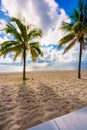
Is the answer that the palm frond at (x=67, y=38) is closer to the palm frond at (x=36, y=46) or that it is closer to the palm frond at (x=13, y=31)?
the palm frond at (x=36, y=46)

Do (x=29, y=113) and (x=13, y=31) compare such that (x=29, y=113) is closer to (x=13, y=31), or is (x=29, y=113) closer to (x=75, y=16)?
(x=13, y=31)

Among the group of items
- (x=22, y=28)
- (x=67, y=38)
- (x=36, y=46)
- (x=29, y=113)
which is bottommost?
(x=29, y=113)

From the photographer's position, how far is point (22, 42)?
461 inches

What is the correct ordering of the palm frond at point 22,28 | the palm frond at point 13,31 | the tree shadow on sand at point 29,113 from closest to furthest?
the tree shadow on sand at point 29,113 < the palm frond at point 13,31 < the palm frond at point 22,28

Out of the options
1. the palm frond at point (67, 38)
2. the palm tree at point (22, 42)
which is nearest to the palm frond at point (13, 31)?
the palm tree at point (22, 42)

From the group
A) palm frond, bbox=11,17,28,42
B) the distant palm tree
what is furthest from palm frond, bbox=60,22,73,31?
palm frond, bbox=11,17,28,42

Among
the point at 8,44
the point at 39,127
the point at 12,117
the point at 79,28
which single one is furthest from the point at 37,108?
the point at 79,28

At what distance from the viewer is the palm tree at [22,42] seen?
Answer: 11375mm

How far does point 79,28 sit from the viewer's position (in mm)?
12094

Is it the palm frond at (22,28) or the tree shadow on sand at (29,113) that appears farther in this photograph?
the palm frond at (22,28)

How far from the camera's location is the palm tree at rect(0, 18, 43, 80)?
1138cm

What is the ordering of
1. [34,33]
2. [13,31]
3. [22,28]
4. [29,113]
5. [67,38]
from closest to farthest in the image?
[29,113] → [13,31] → [22,28] → [34,33] → [67,38]

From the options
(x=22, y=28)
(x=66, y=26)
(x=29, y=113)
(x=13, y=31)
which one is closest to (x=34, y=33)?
(x=22, y=28)

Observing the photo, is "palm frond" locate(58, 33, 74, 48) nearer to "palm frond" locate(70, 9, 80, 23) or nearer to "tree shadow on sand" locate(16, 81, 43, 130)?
"palm frond" locate(70, 9, 80, 23)
